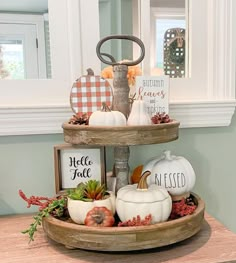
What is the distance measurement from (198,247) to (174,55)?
2.29 ft

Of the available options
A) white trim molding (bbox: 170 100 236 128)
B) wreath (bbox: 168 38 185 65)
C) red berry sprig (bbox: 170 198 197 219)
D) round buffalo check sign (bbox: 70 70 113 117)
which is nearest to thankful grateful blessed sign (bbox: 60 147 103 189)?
round buffalo check sign (bbox: 70 70 113 117)

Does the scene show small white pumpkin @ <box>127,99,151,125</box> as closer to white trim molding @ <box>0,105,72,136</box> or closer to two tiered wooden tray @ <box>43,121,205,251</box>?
two tiered wooden tray @ <box>43,121,205,251</box>

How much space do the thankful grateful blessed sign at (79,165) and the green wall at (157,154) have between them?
0.14 m

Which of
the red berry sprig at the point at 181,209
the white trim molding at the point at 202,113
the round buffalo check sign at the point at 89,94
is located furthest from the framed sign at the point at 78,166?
the white trim molding at the point at 202,113

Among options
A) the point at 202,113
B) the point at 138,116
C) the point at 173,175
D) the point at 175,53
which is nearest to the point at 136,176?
the point at 173,175

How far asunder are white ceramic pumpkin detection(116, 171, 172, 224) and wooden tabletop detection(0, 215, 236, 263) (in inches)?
3.3

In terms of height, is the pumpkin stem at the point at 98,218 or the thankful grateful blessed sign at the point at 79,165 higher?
the thankful grateful blessed sign at the point at 79,165

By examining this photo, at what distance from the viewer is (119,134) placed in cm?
78

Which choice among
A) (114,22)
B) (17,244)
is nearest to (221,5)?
(114,22)

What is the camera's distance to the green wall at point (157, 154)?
1082 millimetres

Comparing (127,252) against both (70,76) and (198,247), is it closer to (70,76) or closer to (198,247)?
(198,247)

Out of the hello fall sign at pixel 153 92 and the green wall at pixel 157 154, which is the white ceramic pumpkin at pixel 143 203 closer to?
the hello fall sign at pixel 153 92

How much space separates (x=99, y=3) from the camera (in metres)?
1.13

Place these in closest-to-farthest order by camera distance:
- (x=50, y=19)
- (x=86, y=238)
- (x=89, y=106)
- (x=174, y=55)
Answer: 1. (x=86, y=238)
2. (x=89, y=106)
3. (x=50, y=19)
4. (x=174, y=55)
